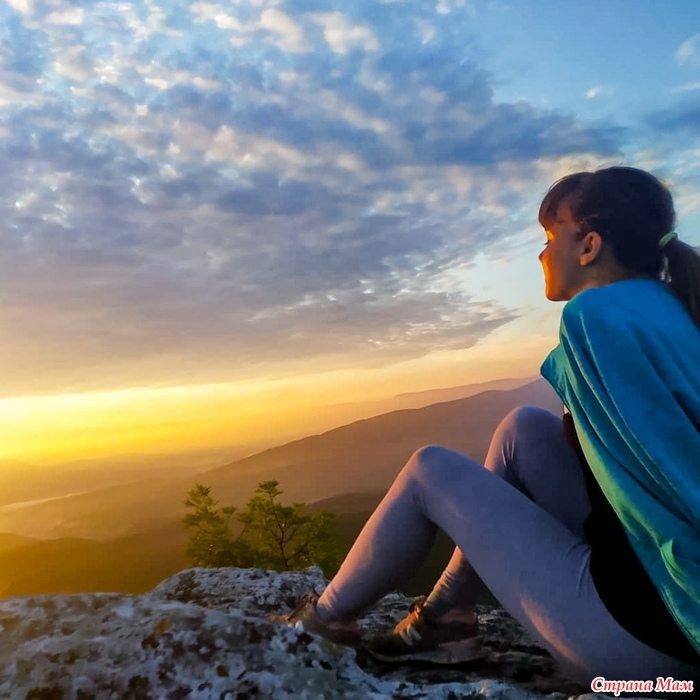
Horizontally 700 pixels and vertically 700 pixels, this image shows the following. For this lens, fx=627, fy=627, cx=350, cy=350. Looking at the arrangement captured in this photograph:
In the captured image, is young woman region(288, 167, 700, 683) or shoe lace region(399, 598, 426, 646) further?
shoe lace region(399, 598, 426, 646)

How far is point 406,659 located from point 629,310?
1.22 m

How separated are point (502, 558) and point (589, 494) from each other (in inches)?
12.3

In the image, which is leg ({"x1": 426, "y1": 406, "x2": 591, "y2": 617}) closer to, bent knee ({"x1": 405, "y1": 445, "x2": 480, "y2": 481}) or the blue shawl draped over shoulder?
bent knee ({"x1": 405, "y1": 445, "x2": 480, "y2": 481})

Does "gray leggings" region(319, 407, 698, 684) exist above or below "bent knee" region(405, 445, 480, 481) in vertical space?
below

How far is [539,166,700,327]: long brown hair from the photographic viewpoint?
1.89 m

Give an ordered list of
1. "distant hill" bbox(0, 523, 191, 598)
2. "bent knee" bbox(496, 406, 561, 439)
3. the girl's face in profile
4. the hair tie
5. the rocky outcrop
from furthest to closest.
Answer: "distant hill" bbox(0, 523, 191, 598) < "bent knee" bbox(496, 406, 561, 439) < the girl's face in profile < the hair tie < the rocky outcrop

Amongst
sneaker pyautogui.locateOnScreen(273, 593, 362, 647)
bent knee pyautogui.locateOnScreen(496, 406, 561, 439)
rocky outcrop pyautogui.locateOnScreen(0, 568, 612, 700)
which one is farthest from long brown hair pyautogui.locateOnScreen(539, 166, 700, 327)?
A: sneaker pyautogui.locateOnScreen(273, 593, 362, 647)

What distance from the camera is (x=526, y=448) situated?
2.14 m

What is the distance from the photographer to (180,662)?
1.46m

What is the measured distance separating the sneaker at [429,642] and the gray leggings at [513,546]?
0.06 meters

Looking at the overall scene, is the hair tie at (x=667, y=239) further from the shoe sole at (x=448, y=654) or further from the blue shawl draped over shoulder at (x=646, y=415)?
the shoe sole at (x=448, y=654)

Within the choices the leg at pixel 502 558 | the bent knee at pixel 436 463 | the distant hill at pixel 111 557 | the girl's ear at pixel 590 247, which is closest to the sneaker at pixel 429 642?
the leg at pixel 502 558

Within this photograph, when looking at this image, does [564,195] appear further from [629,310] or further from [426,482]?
[426,482]

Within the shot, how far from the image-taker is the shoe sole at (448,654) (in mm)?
1922
